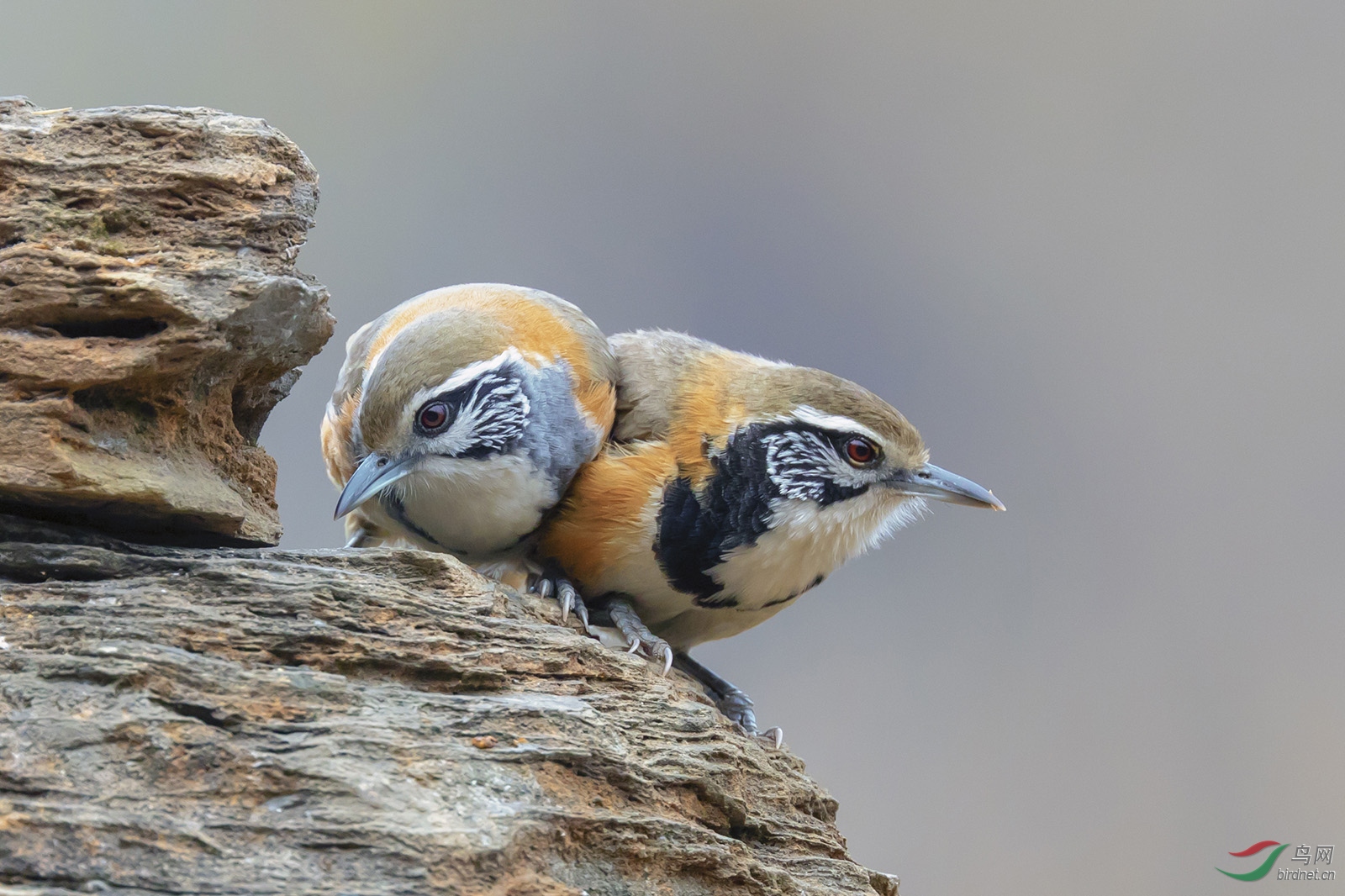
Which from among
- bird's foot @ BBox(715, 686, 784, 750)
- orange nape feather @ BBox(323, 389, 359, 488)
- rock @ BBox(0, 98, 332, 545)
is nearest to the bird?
bird's foot @ BBox(715, 686, 784, 750)

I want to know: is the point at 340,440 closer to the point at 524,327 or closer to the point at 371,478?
the point at 371,478

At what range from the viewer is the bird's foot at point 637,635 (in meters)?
3.04

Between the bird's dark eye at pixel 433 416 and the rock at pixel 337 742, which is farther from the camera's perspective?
the bird's dark eye at pixel 433 416

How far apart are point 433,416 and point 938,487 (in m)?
1.46

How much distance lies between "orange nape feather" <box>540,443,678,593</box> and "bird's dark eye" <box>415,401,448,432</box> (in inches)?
17.6

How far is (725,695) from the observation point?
3.49 meters

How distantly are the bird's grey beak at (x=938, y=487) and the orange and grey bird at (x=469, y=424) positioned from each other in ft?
2.89

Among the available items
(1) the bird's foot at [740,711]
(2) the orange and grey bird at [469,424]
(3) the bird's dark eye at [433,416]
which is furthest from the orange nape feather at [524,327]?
(1) the bird's foot at [740,711]

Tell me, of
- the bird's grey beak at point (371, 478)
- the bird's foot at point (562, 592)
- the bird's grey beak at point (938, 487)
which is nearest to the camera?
the bird's grey beak at point (371, 478)

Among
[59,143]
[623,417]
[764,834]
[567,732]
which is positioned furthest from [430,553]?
[59,143]

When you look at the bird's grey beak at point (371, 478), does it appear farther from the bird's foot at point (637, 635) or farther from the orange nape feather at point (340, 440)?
the bird's foot at point (637, 635)

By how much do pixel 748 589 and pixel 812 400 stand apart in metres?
0.58

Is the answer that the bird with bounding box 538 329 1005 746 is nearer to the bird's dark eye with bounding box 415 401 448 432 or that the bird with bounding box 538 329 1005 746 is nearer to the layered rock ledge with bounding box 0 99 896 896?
the layered rock ledge with bounding box 0 99 896 896

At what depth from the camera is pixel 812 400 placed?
10.3ft
